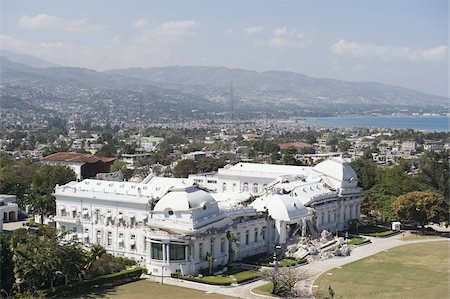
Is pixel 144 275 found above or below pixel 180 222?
below

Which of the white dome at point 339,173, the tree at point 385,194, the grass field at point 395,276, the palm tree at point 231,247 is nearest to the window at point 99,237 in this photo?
the palm tree at point 231,247

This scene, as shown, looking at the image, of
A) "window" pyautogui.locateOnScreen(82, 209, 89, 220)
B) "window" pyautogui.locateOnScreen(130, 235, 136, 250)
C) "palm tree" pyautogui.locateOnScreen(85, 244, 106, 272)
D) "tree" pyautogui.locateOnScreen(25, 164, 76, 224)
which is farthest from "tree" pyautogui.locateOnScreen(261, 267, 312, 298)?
"tree" pyautogui.locateOnScreen(25, 164, 76, 224)

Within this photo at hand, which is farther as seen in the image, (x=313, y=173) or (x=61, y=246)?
(x=313, y=173)

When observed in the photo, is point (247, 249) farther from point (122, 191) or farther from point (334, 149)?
point (334, 149)

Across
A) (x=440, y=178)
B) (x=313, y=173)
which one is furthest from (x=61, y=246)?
(x=440, y=178)

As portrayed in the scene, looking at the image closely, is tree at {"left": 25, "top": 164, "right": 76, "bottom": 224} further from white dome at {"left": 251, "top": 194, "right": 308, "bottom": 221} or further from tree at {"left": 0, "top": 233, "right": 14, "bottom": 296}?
tree at {"left": 0, "top": 233, "right": 14, "bottom": 296}
